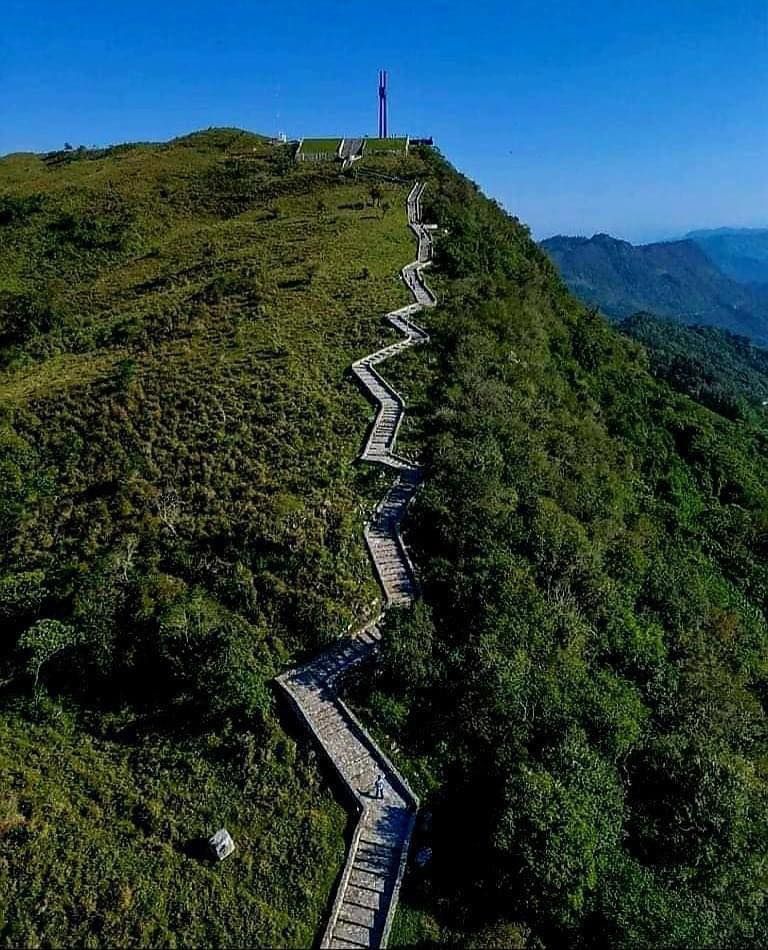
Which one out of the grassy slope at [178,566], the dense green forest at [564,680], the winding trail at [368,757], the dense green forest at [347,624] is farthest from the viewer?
the grassy slope at [178,566]

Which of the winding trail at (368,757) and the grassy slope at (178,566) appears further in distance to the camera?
the grassy slope at (178,566)

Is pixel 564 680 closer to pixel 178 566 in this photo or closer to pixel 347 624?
pixel 347 624

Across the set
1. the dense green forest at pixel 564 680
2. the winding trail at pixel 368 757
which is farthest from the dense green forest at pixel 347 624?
the winding trail at pixel 368 757

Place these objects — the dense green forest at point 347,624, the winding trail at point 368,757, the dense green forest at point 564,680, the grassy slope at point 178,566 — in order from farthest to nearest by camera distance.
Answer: the grassy slope at point 178,566 < the dense green forest at point 347,624 < the winding trail at point 368,757 < the dense green forest at point 564,680

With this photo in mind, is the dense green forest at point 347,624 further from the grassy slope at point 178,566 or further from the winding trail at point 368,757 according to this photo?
the winding trail at point 368,757

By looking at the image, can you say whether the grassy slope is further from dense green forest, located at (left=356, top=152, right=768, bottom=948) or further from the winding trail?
dense green forest, located at (left=356, top=152, right=768, bottom=948)

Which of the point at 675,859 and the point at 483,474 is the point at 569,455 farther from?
the point at 675,859

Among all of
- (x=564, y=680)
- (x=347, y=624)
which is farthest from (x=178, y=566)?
(x=564, y=680)
